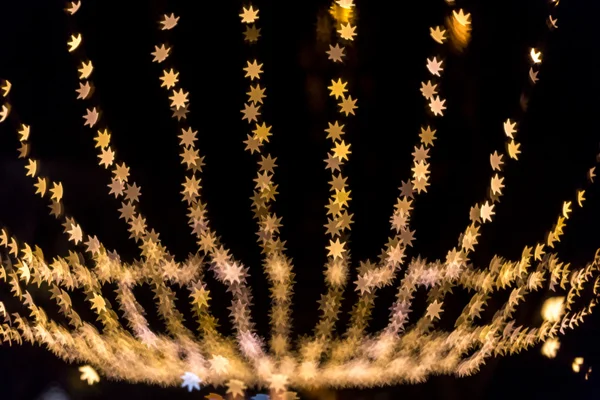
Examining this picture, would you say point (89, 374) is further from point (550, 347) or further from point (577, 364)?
point (577, 364)

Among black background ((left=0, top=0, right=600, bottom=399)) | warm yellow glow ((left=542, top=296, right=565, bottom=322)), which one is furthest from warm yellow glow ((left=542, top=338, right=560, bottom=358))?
black background ((left=0, top=0, right=600, bottom=399))

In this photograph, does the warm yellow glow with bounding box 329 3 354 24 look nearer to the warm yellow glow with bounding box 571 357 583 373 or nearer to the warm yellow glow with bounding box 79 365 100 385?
the warm yellow glow with bounding box 79 365 100 385

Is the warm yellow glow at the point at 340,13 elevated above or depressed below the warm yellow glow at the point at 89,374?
above

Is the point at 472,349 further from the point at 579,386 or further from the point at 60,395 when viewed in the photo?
the point at 60,395

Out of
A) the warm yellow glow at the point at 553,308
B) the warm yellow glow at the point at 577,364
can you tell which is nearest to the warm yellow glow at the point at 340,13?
the warm yellow glow at the point at 553,308

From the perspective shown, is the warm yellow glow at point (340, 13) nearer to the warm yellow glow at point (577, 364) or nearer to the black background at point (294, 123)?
the black background at point (294, 123)

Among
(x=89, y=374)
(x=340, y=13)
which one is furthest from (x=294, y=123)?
(x=89, y=374)
